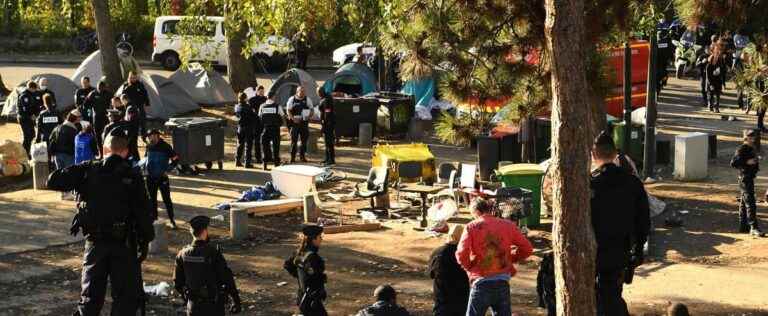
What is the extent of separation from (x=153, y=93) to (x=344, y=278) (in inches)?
540

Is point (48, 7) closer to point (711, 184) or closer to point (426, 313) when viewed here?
point (711, 184)

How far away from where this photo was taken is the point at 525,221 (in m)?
17.5

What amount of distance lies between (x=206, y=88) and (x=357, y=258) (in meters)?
14.3

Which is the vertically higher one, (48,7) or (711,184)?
(48,7)

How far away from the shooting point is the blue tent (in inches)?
1150

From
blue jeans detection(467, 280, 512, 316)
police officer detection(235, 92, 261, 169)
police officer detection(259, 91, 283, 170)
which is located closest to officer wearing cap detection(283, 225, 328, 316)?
blue jeans detection(467, 280, 512, 316)

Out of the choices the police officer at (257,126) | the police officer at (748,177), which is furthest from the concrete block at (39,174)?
the police officer at (748,177)

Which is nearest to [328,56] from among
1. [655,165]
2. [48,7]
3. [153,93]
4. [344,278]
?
[48,7]

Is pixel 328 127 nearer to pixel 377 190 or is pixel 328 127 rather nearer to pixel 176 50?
pixel 377 190

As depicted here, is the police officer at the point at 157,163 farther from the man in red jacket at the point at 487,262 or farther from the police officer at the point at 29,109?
the man in red jacket at the point at 487,262

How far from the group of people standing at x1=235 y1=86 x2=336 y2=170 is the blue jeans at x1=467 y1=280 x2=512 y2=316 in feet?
41.7

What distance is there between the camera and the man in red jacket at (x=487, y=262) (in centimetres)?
1024

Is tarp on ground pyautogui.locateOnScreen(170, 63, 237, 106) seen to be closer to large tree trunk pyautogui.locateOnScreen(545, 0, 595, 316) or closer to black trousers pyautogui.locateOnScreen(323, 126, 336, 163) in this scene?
black trousers pyautogui.locateOnScreen(323, 126, 336, 163)

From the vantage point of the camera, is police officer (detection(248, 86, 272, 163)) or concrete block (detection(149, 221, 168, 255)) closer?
concrete block (detection(149, 221, 168, 255))
